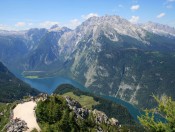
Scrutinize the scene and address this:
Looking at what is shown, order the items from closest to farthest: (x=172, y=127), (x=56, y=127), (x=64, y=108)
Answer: (x=172, y=127), (x=56, y=127), (x=64, y=108)

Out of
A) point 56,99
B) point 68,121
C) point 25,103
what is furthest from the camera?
point 25,103

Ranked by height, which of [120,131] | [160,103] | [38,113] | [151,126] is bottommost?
[120,131]

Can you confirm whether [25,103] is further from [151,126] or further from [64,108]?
[151,126]

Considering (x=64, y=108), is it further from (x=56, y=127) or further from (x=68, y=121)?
(x=56, y=127)

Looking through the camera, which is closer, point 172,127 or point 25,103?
point 172,127

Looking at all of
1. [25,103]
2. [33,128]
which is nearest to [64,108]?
[33,128]

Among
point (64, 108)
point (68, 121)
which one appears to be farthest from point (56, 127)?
point (64, 108)

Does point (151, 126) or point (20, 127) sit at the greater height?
point (151, 126)

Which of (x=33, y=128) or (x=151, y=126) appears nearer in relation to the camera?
Result: (x=151, y=126)

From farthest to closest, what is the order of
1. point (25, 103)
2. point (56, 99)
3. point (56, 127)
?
1. point (25, 103)
2. point (56, 99)
3. point (56, 127)
